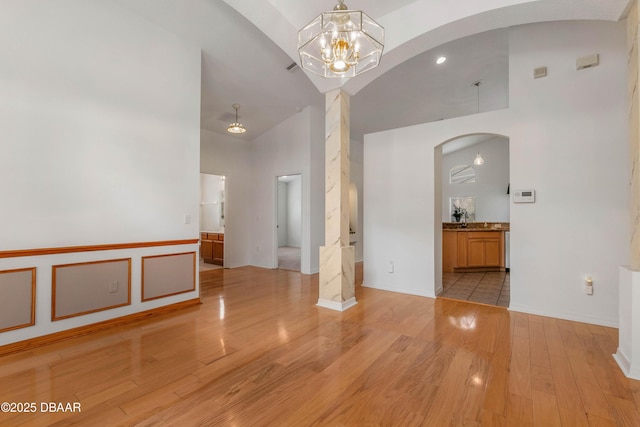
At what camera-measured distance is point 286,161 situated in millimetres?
6305

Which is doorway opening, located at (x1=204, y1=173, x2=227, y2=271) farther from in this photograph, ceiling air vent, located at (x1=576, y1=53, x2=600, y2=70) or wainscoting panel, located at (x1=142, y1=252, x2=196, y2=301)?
ceiling air vent, located at (x1=576, y1=53, x2=600, y2=70)

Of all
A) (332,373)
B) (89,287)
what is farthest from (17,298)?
(332,373)

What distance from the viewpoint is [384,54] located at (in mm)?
3352

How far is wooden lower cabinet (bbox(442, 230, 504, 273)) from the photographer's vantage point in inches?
234

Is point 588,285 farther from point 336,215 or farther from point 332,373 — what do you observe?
point 332,373

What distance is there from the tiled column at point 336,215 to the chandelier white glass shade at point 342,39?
4.56 ft

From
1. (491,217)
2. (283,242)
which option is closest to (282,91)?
(491,217)

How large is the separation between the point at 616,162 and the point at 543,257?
1260mm

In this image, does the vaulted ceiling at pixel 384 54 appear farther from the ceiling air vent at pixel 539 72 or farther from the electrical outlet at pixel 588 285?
the electrical outlet at pixel 588 285

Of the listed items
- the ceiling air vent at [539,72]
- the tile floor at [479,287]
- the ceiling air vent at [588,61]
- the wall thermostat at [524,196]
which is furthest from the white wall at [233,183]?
the ceiling air vent at [588,61]

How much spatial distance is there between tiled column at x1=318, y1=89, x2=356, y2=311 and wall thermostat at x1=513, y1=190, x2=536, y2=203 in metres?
2.14

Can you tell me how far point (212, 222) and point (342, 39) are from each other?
6529 millimetres

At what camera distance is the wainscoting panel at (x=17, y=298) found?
Answer: 251 cm

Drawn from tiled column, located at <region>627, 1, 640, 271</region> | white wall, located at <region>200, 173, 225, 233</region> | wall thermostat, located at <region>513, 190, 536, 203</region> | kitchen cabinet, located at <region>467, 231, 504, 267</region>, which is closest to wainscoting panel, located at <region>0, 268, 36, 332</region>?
white wall, located at <region>200, 173, 225, 233</region>
